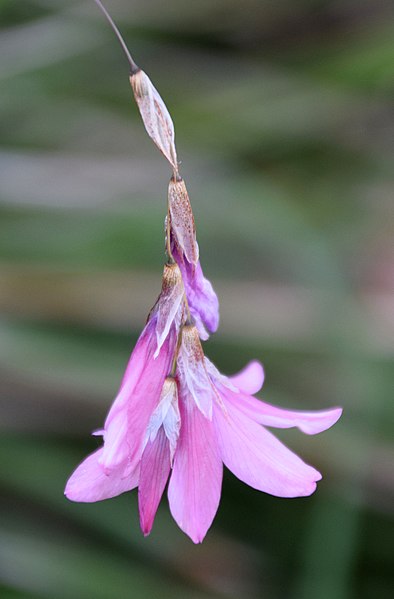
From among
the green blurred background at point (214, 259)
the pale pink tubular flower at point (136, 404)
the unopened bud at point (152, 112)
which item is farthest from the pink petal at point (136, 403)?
the green blurred background at point (214, 259)

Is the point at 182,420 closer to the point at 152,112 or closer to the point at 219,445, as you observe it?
the point at 219,445

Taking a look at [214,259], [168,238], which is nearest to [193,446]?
[168,238]

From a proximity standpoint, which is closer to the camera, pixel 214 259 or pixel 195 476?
pixel 195 476

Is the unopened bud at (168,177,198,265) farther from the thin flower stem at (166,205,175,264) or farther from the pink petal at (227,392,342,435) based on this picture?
the pink petal at (227,392,342,435)

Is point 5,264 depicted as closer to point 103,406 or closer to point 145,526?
point 103,406

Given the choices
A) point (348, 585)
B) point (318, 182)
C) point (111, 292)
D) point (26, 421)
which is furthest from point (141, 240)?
point (348, 585)

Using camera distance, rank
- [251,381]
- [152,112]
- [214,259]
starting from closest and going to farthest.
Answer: [152,112] → [251,381] → [214,259]

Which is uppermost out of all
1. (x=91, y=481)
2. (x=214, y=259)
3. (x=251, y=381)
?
(x=214, y=259)

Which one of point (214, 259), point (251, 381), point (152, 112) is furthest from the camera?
point (214, 259)

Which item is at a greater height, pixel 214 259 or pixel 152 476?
pixel 214 259
